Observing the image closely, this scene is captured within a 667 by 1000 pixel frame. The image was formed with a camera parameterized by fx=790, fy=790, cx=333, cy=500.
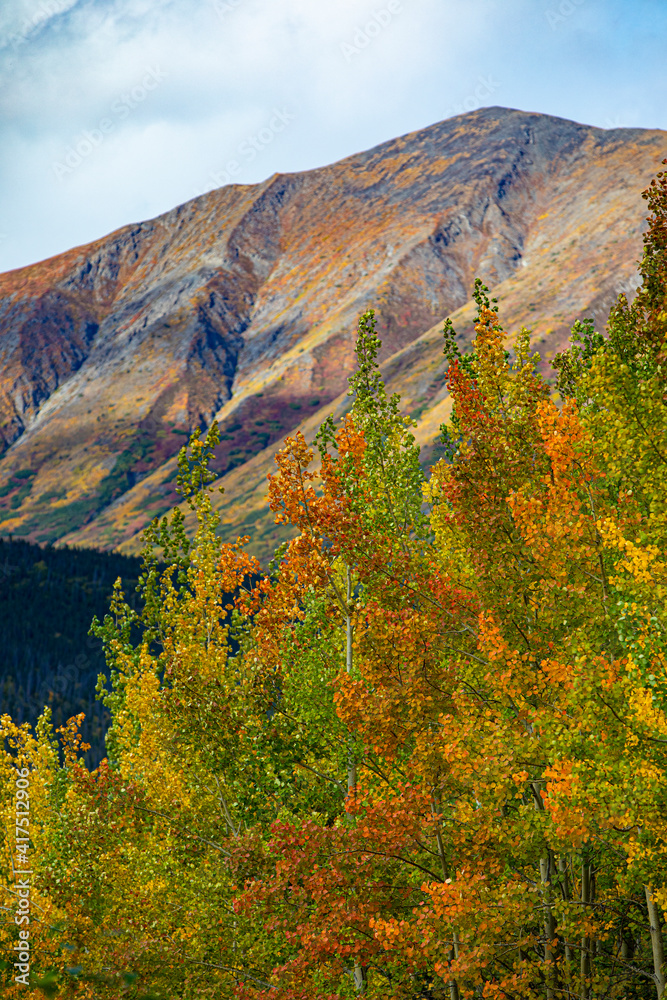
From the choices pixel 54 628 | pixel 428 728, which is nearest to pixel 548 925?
pixel 428 728

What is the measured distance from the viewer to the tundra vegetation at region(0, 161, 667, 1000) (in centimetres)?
1059

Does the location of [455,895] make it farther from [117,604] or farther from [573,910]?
[117,604]

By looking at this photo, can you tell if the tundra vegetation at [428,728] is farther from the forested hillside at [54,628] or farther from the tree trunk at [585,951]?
the forested hillside at [54,628]

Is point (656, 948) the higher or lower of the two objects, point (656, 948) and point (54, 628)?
the lower

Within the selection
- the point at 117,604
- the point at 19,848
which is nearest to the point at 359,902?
the point at 117,604

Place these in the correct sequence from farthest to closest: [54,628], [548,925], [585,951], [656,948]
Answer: [54,628] → [585,951] → [548,925] → [656,948]

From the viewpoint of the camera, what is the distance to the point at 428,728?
42.3 ft

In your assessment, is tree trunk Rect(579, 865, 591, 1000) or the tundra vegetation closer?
the tundra vegetation

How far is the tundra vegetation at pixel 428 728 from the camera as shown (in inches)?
417

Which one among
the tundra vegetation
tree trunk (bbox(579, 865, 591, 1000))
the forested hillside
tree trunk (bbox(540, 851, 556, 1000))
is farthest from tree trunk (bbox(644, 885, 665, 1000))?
the forested hillside

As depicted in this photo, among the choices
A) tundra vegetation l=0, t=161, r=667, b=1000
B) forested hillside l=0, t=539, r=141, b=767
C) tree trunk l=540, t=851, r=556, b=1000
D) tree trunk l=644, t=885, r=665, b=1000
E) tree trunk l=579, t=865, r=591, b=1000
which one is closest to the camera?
tundra vegetation l=0, t=161, r=667, b=1000

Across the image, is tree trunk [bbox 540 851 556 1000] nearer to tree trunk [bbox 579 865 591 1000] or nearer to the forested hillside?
tree trunk [bbox 579 865 591 1000]

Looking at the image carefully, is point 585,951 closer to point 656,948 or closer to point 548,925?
point 548,925

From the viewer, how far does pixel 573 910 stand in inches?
Answer: 462
